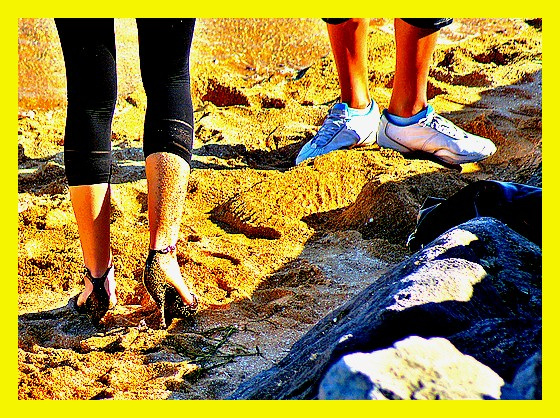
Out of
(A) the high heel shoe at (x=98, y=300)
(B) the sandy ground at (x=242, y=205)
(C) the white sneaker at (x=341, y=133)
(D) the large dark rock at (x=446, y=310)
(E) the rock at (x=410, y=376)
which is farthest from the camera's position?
(C) the white sneaker at (x=341, y=133)

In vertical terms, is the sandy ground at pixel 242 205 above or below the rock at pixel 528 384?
below

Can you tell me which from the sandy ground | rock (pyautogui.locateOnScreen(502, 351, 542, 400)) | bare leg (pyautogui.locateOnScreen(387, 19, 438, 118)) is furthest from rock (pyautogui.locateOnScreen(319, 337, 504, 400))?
bare leg (pyautogui.locateOnScreen(387, 19, 438, 118))

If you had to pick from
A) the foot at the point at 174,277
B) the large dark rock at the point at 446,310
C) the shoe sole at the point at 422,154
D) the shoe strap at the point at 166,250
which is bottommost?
the foot at the point at 174,277

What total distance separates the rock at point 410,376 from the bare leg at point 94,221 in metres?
1.29

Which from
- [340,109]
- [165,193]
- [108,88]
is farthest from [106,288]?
[340,109]

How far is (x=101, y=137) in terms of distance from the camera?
91.6 inches

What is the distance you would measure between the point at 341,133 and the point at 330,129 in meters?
0.07

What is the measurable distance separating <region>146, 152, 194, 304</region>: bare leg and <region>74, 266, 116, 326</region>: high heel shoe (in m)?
0.30

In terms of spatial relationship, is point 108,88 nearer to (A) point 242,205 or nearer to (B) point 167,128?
(B) point 167,128

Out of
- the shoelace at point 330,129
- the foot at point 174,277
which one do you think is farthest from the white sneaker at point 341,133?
A: the foot at point 174,277

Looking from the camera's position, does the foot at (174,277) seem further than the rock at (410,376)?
Yes

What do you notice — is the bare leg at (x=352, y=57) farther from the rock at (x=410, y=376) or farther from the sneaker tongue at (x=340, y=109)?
the rock at (x=410, y=376)

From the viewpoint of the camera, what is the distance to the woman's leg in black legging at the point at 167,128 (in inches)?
85.3

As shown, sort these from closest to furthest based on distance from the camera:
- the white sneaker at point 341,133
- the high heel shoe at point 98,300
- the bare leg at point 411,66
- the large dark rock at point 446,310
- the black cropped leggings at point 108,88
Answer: the large dark rock at point 446,310
the black cropped leggings at point 108,88
the high heel shoe at point 98,300
the bare leg at point 411,66
the white sneaker at point 341,133
